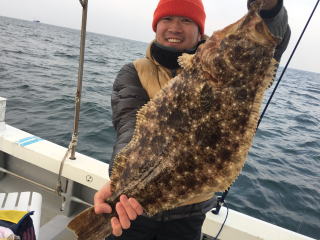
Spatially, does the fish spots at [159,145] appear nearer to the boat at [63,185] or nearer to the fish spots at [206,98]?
the fish spots at [206,98]

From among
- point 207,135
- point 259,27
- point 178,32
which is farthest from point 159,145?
point 178,32

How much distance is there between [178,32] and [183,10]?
0.59 feet

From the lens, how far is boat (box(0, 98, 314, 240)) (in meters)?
3.38

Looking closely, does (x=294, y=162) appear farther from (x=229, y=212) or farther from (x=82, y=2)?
(x=82, y=2)

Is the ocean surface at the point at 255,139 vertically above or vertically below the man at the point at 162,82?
below

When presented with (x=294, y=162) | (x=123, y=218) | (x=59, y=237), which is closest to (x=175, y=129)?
(x=123, y=218)

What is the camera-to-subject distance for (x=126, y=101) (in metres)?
2.43

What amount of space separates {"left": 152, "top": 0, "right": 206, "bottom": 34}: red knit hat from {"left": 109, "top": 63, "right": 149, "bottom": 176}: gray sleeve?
55 cm

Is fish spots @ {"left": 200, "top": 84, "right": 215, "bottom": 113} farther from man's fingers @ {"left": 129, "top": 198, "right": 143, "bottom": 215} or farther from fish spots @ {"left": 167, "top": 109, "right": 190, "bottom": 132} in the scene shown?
man's fingers @ {"left": 129, "top": 198, "right": 143, "bottom": 215}

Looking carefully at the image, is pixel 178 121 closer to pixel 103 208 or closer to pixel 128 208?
pixel 128 208

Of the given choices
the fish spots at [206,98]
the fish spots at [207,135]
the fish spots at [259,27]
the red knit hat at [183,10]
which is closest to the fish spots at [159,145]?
the fish spots at [207,135]

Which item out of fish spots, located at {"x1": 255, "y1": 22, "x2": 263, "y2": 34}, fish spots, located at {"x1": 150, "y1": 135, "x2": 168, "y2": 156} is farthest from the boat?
fish spots, located at {"x1": 255, "y1": 22, "x2": 263, "y2": 34}

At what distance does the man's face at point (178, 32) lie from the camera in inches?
95.7

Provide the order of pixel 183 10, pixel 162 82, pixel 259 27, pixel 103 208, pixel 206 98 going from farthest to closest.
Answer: pixel 162 82 → pixel 183 10 → pixel 103 208 → pixel 206 98 → pixel 259 27
